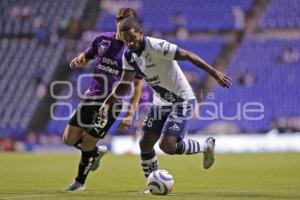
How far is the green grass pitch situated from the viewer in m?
10.0

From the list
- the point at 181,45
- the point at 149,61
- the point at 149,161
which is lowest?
the point at 149,161

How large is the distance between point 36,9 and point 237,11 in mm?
9024

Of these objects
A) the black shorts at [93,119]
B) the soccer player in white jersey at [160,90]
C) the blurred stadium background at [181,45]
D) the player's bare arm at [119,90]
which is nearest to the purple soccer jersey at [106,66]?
the black shorts at [93,119]

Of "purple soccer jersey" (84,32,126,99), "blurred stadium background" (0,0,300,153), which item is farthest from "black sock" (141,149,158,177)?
"blurred stadium background" (0,0,300,153)

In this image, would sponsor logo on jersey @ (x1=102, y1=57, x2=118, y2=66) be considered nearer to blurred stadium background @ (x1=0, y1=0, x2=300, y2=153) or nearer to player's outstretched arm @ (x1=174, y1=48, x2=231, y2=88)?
player's outstretched arm @ (x1=174, y1=48, x2=231, y2=88)

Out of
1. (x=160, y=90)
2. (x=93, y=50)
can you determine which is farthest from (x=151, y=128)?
(x=93, y=50)

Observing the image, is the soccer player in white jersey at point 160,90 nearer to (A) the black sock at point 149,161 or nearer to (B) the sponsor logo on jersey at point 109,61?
(A) the black sock at point 149,161

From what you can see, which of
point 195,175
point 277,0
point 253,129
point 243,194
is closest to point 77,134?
point 243,194

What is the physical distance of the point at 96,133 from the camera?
11.2 meters

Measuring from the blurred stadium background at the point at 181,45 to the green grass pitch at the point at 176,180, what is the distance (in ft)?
29.6

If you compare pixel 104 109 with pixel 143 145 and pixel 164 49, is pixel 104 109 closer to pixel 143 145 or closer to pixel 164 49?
pixel 143 145

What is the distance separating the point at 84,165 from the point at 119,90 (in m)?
1.38

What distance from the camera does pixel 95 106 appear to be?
1136 centimetres

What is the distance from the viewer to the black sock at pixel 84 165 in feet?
36.7
